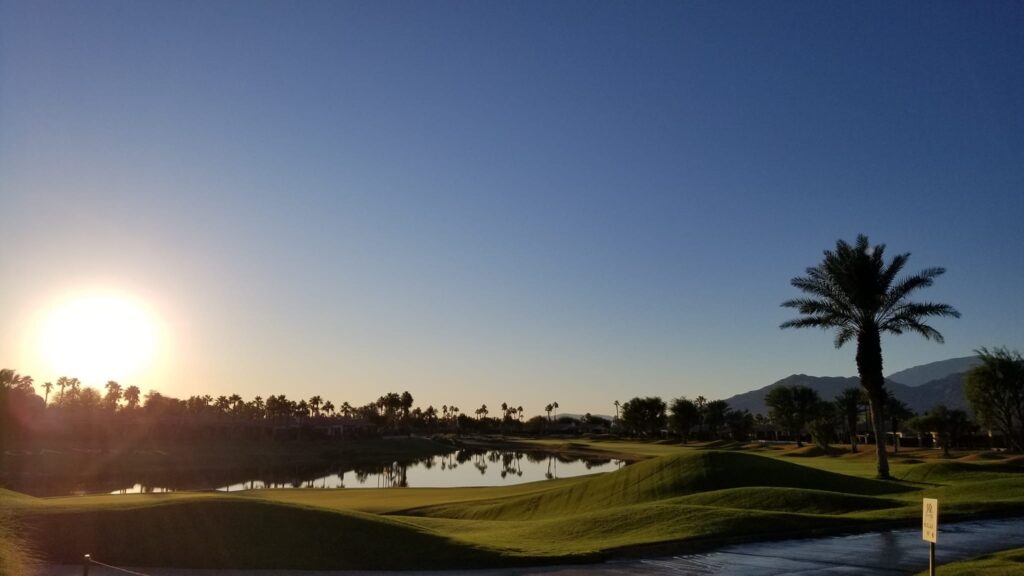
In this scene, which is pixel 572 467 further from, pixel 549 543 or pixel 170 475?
pixel 549 543

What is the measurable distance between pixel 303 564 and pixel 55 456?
9792cm

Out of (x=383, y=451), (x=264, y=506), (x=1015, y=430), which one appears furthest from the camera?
(x=383, y=451)

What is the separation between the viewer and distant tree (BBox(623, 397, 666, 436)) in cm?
16812

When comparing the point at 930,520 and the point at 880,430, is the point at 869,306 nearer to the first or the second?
the point at 880,430

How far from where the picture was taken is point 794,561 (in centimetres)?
1777

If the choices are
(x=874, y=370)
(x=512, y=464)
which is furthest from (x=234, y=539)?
(x=512, y=464)

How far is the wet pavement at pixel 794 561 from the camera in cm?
1675

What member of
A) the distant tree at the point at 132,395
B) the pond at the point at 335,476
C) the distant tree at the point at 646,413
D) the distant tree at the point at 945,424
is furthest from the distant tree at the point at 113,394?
the distant tree at the point at 945,424

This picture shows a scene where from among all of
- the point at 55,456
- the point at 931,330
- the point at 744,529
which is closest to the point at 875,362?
the point at 931,330

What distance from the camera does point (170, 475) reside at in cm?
9331

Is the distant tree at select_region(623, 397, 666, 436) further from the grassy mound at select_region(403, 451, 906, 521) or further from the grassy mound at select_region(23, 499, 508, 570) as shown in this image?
the grassy mound at select_region(23, 499, 508, 570)

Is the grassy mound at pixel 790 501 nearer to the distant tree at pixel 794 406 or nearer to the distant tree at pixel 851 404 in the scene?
the distant tree at pixel 851 404

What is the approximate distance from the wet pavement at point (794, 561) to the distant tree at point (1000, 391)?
54.7 meters

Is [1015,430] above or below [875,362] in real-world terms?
below
